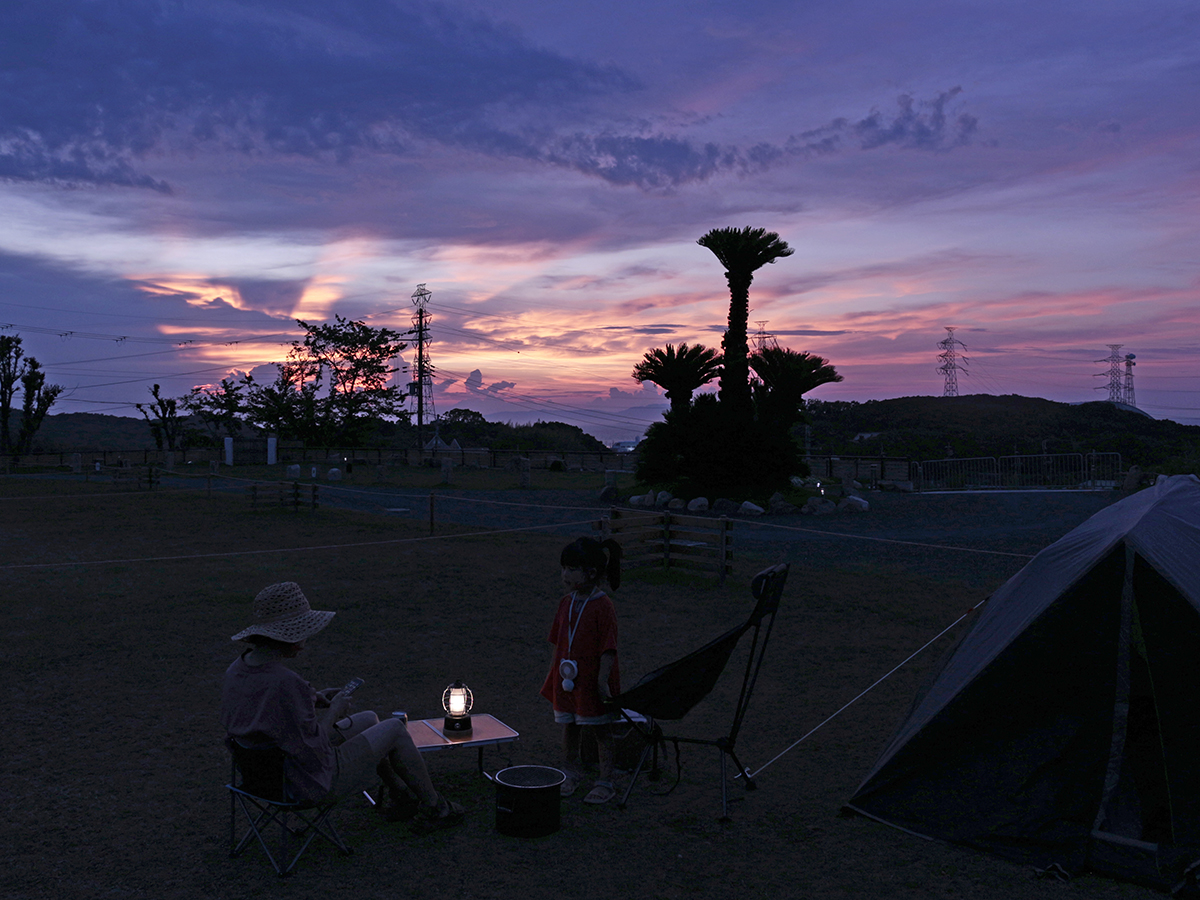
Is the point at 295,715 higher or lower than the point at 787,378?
lower

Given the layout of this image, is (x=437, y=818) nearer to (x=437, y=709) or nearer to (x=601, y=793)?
(x=601, y=793)

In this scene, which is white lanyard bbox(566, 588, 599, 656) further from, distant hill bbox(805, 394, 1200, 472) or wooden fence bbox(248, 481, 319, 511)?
distant hill bbox(805, 394, 1200, 472)

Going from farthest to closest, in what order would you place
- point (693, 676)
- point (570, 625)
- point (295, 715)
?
point (570, 625) → point (693, 676) → point (295, 715)

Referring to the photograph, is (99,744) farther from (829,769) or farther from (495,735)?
(829,769)

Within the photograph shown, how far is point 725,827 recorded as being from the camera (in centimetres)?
493

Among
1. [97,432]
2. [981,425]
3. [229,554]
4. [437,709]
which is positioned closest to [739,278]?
[229,554]

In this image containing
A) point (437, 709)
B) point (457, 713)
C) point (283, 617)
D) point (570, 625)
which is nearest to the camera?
point (283, 617)

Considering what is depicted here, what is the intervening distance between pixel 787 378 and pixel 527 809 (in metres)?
23.4

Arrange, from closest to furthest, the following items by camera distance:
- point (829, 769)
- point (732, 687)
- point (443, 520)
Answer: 1. point (829, 769)
2. point (732, 687)
3. point (443, 520)

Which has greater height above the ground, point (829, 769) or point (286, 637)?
point (286, 637)

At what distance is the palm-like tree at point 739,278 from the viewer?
26.5m

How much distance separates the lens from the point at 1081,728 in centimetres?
Answer: 472

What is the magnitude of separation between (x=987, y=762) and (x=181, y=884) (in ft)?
14.0

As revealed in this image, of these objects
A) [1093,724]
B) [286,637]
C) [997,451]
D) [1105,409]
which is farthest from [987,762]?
[1105,409]
